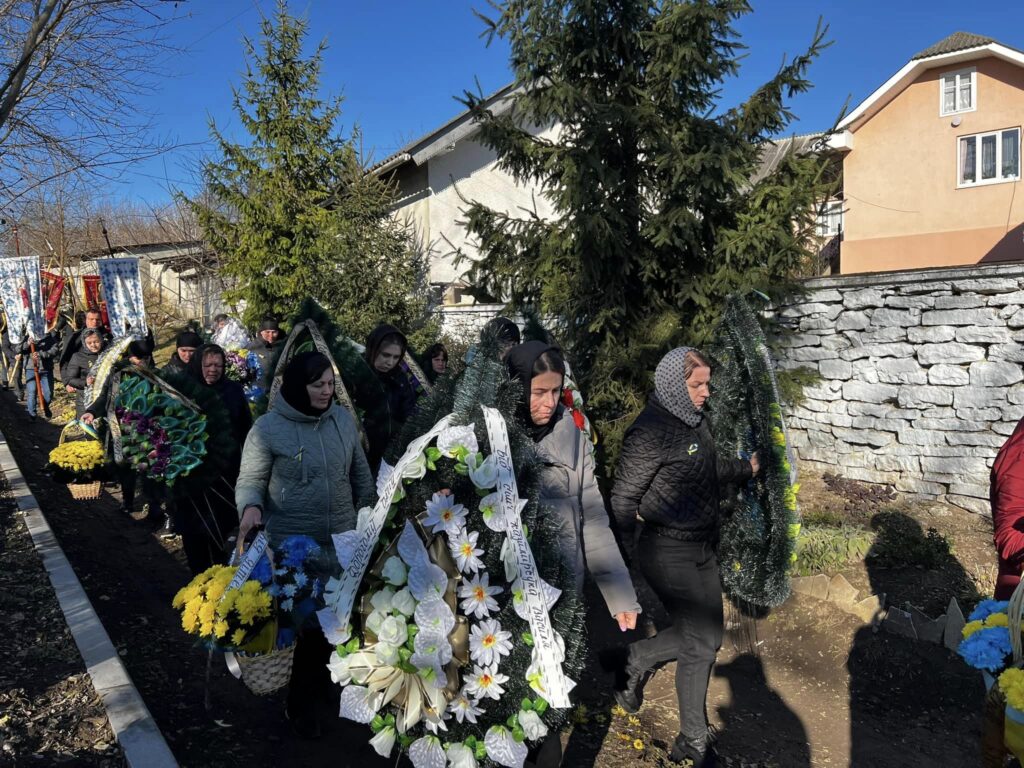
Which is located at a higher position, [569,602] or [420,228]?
[420,228]

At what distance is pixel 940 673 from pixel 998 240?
1839 centimetres

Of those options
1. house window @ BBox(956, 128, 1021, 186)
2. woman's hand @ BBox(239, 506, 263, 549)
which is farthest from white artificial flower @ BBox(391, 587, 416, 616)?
house window @ BBox(956, 128, 1021, 186)

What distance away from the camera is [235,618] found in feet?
10.1

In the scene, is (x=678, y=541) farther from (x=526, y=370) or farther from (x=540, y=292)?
(x=540, y=292)

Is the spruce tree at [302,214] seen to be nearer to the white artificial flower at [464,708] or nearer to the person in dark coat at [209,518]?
the person in dark coat at [209,518]

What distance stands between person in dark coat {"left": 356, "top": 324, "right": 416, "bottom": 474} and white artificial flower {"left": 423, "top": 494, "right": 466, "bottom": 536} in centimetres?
232

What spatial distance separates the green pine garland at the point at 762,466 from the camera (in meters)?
4.04

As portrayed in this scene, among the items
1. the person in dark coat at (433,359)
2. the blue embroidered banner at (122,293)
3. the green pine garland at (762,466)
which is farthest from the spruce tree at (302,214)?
the green pine garland at (762,466)

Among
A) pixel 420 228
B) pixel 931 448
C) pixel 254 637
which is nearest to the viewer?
pixel 254 637

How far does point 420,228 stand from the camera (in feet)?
57.1

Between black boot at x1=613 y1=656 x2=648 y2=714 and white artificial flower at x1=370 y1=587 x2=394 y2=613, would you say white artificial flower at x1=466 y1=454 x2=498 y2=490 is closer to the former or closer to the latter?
white artificial flower at x1=370 y1=587 x2=394 y2=613

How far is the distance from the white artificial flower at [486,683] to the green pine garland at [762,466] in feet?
6.75

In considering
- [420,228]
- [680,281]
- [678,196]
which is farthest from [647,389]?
[420,228]

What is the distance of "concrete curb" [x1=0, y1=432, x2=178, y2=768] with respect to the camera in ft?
10.5
